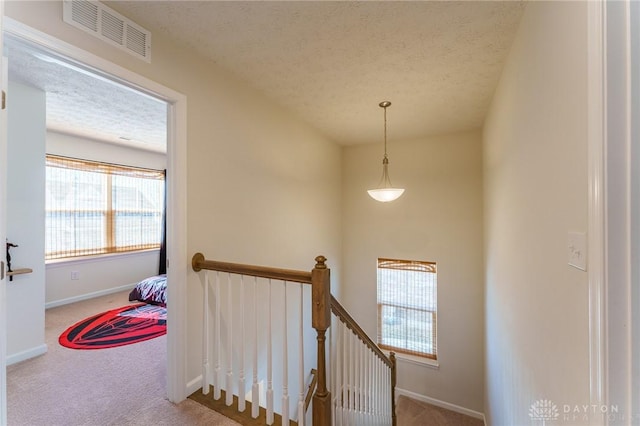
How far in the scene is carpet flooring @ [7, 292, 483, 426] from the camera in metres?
1.70

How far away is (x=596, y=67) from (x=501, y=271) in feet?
6.97

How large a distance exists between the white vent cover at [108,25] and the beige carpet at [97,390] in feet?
7.50

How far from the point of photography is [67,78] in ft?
8.05

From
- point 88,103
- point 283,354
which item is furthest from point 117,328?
point 283,354

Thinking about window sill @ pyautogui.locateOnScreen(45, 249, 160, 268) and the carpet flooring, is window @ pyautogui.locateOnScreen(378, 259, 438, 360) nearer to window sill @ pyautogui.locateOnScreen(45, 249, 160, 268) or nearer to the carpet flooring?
the carpet flooring

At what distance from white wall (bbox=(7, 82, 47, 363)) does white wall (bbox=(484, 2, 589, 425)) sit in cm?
395

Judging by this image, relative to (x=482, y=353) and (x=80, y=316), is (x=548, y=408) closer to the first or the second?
(x=482, y=353)

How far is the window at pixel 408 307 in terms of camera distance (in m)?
4.19

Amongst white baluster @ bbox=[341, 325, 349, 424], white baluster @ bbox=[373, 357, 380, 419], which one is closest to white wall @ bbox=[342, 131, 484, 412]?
white baluster @ bbox=[373, 357, 380, 419]

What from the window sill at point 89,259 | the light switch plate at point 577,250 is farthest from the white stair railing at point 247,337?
the window sill at point 89,259

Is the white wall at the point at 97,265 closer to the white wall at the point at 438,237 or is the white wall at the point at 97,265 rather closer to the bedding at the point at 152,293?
the bedding at the point at 152,293

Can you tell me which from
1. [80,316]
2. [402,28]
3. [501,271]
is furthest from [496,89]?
[80,316]

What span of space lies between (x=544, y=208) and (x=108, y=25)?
2.51 meters

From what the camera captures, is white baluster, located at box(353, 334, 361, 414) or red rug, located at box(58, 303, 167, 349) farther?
red rug, located at box(58, 303, 167, 349)
